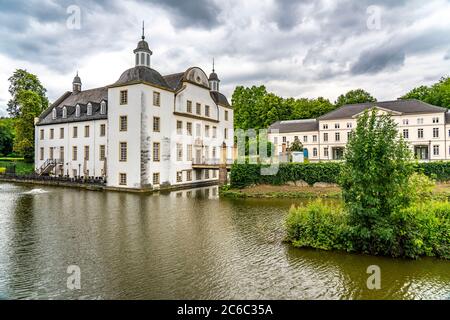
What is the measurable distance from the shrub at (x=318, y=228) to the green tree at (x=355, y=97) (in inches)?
2206

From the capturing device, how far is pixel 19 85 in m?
41.8

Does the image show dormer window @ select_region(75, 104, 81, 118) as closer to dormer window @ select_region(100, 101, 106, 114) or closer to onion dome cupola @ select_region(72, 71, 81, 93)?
dormer window @ select_region(100, 101, 106, 114)

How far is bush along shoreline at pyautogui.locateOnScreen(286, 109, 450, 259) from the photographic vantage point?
9.05 meters

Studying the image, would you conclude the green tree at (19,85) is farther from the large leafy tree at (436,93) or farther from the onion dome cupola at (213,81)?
the large leafy tree at (436,93)

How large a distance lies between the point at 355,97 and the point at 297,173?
145 ft

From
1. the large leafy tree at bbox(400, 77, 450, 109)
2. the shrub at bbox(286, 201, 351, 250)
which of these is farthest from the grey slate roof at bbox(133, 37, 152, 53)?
the large leafy tree at bbox(400, 77, 450, 109)

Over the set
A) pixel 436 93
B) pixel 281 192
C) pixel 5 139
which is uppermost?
pixel 436 93

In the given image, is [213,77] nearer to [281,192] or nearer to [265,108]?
[265,108]

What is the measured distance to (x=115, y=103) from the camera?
27.3 metres

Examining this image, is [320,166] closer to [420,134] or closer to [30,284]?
[30,284]

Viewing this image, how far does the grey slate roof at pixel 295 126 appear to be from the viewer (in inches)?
2051

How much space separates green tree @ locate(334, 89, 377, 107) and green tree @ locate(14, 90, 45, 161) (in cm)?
5303

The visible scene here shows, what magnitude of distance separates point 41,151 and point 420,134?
51.2 metres

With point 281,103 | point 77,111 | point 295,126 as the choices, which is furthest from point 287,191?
point 281,103
